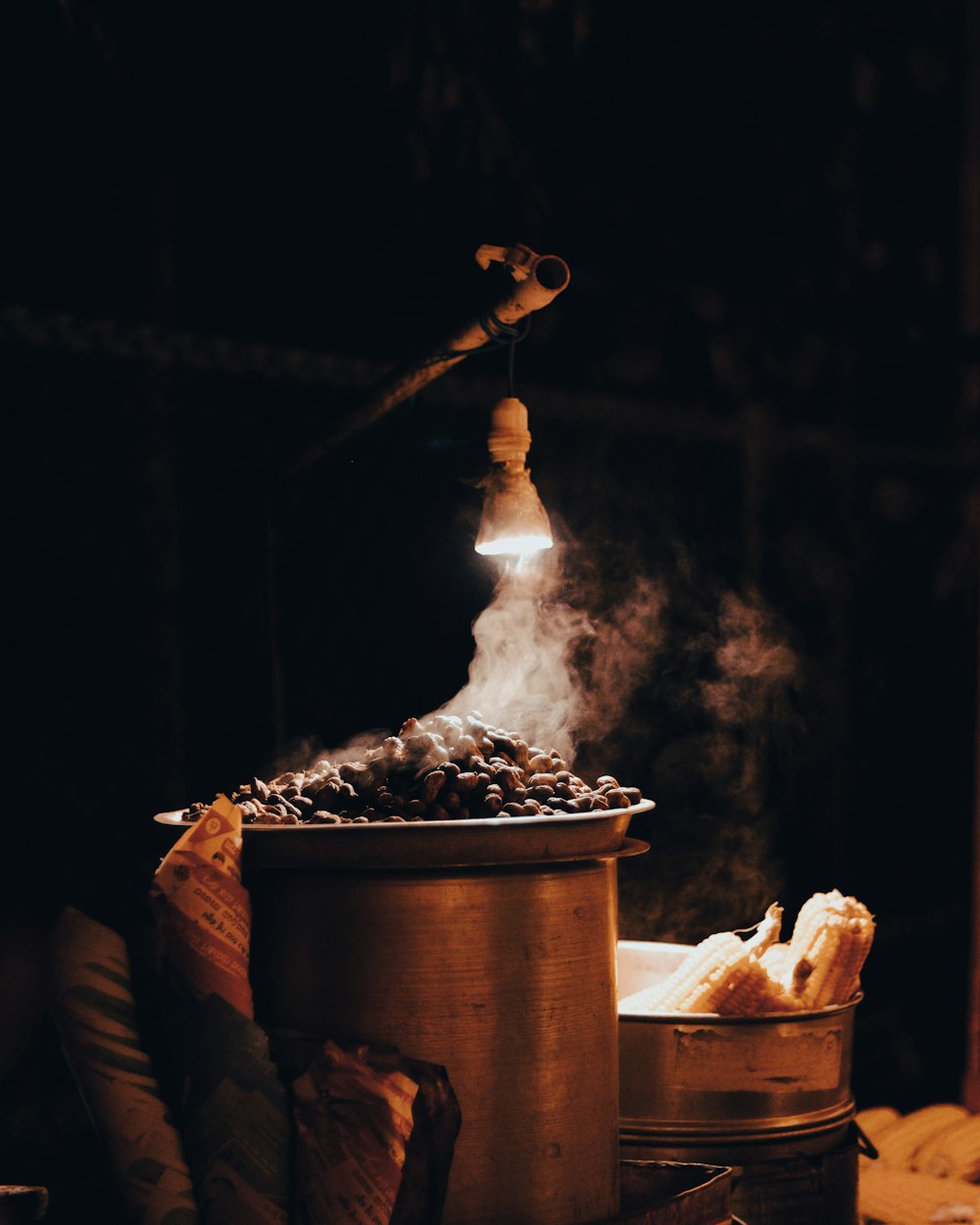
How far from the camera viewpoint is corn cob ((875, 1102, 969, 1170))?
5.32 metres

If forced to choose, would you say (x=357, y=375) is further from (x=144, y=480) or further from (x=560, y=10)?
(x=560, y=10)

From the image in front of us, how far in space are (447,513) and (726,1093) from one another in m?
2.67

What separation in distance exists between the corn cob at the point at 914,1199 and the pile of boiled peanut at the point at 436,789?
2527 millimetres

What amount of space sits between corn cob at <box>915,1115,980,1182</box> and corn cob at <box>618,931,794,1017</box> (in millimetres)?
2183

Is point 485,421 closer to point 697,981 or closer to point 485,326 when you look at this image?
point 485,326

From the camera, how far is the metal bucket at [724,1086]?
341 cm

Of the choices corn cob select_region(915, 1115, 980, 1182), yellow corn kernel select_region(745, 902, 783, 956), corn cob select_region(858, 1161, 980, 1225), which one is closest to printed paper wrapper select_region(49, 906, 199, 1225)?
yellow corn kernel select_region(745, 902, 783, 956)

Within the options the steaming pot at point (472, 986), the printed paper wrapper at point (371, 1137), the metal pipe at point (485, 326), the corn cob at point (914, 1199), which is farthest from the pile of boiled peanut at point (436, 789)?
the corn cob at point (914, 1199)

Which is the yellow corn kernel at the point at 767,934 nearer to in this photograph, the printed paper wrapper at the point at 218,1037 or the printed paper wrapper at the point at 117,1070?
the printed paper wrapper at the point at 218,1037

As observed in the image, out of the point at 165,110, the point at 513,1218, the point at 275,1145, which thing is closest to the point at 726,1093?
the point at 513,1218

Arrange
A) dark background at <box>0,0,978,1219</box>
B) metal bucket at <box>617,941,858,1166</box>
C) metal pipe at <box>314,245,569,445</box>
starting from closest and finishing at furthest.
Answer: metal pipe at <box>314,245,569,445</box>, metal bucket at <box>617,941,858,1166</box>, dark background at <box>0,0,978,1219</box>

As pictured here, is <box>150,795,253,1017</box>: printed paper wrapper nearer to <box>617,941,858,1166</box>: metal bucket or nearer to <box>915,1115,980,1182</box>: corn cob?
<box>617,941,858,1166</box>: metal bucket

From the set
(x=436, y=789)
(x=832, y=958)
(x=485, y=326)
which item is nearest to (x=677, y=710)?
(x=832, y=958)

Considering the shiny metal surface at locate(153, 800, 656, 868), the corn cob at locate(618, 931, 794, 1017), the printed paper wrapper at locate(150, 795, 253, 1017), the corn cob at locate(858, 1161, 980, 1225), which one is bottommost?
the corn cob at locate(858, 1161, 980, 1225)
